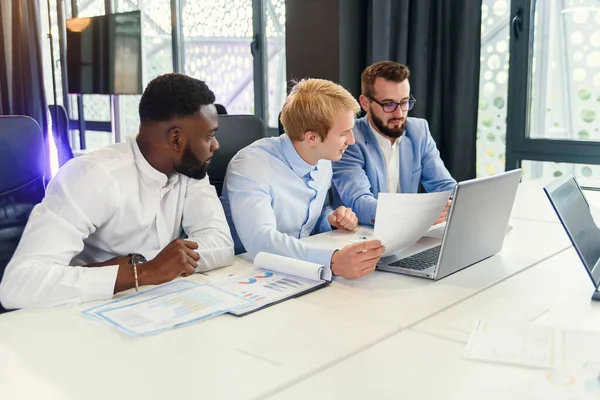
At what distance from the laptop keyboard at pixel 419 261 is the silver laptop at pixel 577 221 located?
1.06ft

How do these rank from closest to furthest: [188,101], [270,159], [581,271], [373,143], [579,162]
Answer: [581,271]
[188,101]
[270,159]
[373,143]
[579,162]

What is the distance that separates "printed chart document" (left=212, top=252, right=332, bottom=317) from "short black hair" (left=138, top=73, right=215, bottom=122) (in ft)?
1.48

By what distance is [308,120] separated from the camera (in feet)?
6.82

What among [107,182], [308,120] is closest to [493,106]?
[308,120]

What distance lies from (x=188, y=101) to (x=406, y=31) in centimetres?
207

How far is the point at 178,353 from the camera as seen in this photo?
1.08 m

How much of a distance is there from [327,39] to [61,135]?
1.64 meters

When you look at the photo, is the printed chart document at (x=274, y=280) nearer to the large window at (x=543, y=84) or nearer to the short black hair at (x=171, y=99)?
the short black hair at (x=171, y=99)

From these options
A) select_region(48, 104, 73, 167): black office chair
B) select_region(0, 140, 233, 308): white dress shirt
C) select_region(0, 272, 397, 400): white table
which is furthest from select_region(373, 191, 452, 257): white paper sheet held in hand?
select_region(48, 104, 73, 167): black office chair

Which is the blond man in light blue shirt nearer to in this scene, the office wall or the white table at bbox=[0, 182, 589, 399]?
the white table at bbox=[0, 182, 589, 399]

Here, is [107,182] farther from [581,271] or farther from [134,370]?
[581,271]

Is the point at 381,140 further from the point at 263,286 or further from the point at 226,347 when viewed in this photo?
the point at 226,347

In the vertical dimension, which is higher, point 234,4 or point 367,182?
point 234,4

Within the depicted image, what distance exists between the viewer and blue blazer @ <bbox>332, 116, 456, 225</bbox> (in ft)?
8.08
